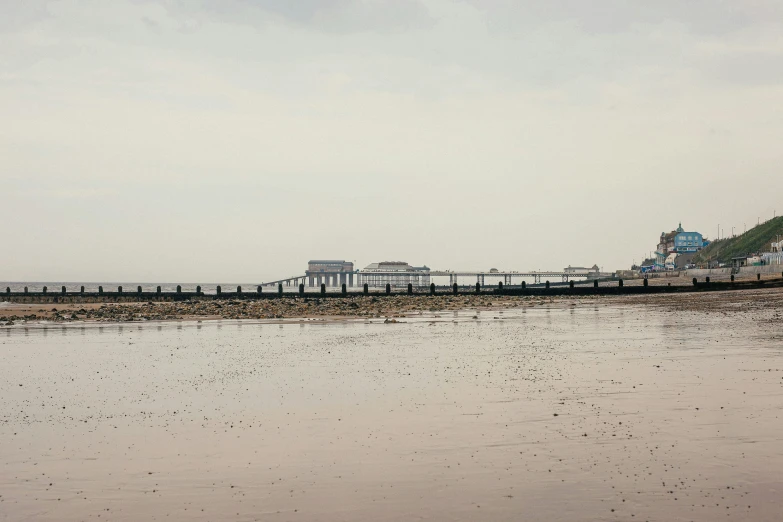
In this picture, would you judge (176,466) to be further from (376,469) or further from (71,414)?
(71,414)

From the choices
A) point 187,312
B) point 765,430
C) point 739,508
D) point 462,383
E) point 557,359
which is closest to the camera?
point 739,508

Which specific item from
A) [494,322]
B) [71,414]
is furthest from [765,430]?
[494,322]

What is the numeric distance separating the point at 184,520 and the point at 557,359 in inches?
496

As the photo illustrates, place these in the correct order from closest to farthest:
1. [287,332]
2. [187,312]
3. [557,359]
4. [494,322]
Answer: [557,359] → [287,332] → [494,322] → [187,312]

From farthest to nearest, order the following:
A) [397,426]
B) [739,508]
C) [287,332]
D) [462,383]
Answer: [287,332], [462,383], [397,426], [739,508]

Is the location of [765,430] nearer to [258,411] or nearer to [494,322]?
[258,411]

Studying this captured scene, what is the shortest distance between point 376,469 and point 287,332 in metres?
21.8

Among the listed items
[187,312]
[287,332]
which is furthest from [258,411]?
[187,312]

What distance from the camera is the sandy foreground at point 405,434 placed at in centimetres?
702

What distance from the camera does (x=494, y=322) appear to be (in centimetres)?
3369

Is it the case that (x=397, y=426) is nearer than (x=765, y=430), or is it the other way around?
(x=765, y=430)

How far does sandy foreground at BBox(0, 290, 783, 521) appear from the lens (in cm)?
702

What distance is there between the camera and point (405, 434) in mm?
9945

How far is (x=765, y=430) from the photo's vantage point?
9219 millimetres
